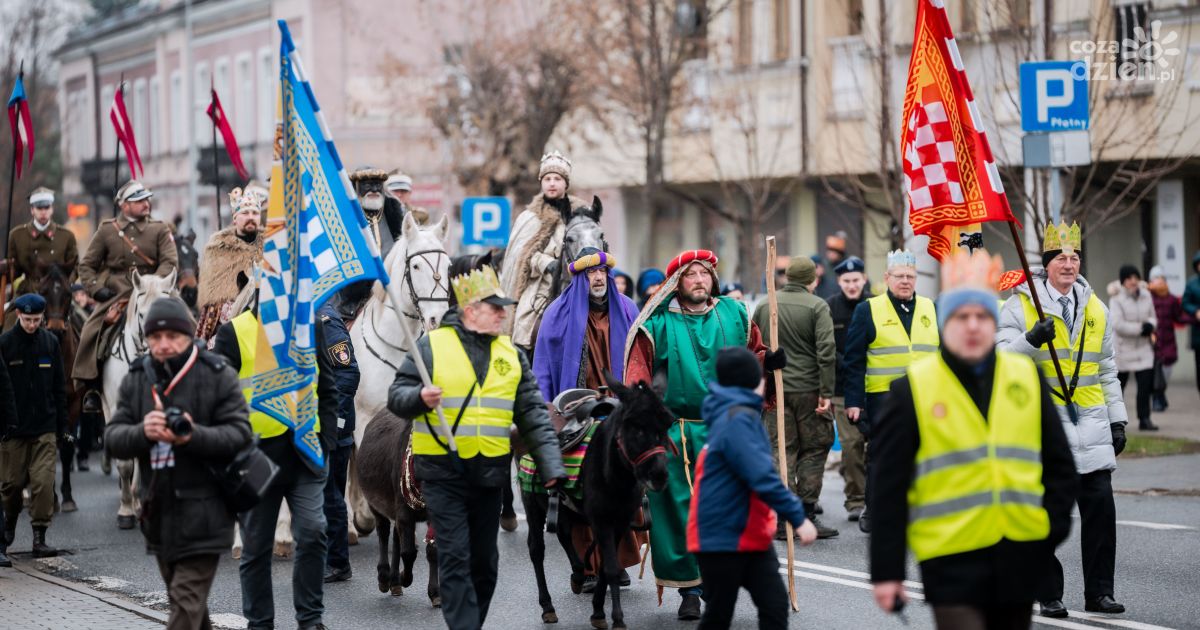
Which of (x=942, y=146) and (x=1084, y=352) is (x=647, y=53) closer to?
(x=942, y=146)

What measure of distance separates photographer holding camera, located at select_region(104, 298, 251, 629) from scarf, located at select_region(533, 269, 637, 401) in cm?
377

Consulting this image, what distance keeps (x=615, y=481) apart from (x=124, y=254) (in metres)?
8.33

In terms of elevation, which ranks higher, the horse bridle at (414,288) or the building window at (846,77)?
the building window at (846,77)

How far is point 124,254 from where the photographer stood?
16344 millimetres

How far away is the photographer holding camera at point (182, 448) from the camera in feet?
25.6

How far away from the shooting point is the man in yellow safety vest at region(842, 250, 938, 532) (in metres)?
12.7

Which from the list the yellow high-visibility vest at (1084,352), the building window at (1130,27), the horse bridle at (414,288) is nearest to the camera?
the yellow high-visibility vest at (1084,352)

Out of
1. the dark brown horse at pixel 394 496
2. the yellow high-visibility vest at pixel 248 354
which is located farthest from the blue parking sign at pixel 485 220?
the yellow high-visibility vest at pixel 248 354

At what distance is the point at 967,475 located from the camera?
6.14 metres

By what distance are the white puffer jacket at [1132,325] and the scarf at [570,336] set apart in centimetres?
1132

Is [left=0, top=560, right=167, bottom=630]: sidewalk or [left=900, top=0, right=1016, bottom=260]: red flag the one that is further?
[left=0, top=560, right=167, bottom=630]: sidewalk

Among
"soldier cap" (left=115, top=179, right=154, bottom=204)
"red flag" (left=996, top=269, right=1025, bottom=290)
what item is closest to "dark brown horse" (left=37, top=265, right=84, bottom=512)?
"soldier cap" (left=115, top=179, right=154, bottom=204)

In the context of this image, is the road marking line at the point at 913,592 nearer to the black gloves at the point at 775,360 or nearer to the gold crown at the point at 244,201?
the black gloves at the point at 775,360

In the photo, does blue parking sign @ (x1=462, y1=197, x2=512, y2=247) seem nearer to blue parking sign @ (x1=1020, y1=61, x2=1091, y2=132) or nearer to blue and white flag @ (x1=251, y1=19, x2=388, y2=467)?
blue parking sign @ (x1=1020, y1=61, x2=1091, y2=132)
